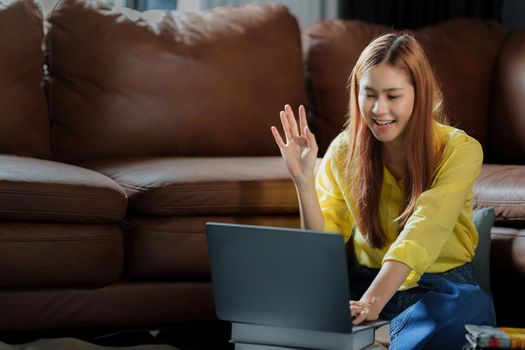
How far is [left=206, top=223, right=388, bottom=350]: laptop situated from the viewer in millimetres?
1558

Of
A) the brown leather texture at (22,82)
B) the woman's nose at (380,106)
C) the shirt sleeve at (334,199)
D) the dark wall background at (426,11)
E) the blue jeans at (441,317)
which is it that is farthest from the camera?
the dark wall background at (426,11)

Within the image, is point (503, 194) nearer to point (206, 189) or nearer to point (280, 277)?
point (206, 189)

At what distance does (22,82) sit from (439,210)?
1434 mm

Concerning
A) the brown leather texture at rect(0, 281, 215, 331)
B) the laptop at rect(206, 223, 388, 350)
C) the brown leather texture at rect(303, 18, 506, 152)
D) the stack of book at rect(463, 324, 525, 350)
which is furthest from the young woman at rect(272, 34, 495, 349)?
the brown leather texture at rect(303, 18, 506, 152)

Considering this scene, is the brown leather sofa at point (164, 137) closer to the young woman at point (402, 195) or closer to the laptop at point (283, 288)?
the young woman at point (402, 195)

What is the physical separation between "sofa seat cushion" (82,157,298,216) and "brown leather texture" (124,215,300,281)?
0.11 feet

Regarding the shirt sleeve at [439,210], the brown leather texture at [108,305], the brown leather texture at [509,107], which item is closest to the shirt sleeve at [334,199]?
the shirt sleeve at [439,210]

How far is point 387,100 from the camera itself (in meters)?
1.96

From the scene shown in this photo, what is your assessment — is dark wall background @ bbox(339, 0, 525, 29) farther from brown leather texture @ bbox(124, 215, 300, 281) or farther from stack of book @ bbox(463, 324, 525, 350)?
stack of book @ bbox(463, 324, 525, 350)

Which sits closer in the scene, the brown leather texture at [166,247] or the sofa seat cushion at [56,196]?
the sofa seat cushion at [56,196]

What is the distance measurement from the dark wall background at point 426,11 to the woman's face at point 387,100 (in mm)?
1735

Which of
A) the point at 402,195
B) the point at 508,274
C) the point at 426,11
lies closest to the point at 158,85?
the point at 402,195

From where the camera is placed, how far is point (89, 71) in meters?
2.86

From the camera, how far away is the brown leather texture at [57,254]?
2.18 m
